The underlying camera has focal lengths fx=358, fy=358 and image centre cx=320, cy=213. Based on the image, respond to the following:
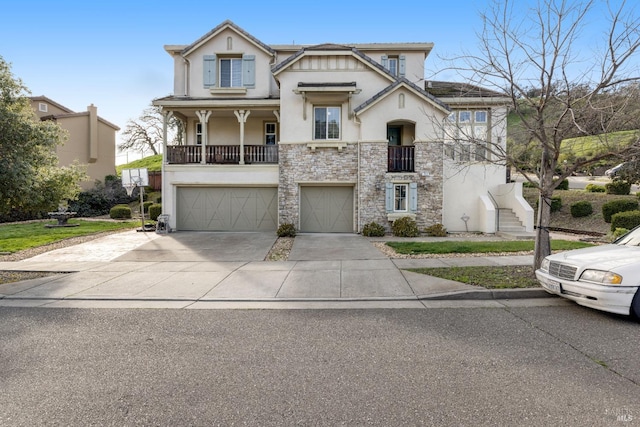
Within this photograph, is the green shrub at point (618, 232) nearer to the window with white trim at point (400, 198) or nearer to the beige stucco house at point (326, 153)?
the beige stucco house at point (326, 153)

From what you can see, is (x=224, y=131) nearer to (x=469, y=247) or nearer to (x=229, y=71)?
A: (x=229, y=71)

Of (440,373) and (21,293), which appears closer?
(440,373)

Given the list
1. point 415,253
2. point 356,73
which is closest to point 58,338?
point 415,253

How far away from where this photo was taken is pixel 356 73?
1633 centimetres

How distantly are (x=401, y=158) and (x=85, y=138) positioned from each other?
2667cm

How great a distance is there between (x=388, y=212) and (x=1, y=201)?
12904 millimetres

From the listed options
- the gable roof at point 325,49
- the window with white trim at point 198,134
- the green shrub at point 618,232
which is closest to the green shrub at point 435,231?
the green shrub at point 618,232

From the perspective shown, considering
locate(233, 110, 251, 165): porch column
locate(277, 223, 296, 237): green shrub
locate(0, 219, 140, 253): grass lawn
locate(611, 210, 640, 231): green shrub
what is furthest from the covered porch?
locate(611, 210, 640, 231): green shrub

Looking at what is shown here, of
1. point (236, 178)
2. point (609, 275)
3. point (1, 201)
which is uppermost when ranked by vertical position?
point (236, 178)

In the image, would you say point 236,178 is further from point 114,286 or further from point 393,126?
point 114,286

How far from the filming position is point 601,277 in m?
5.46

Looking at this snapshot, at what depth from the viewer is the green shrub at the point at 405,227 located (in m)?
15.3

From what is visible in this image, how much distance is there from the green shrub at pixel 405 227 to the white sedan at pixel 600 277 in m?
8.80

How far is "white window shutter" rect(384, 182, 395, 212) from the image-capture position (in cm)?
1565
